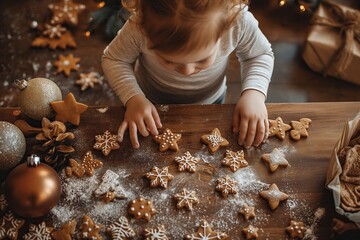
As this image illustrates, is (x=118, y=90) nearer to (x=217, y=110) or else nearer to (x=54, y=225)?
(x=217, y=110)

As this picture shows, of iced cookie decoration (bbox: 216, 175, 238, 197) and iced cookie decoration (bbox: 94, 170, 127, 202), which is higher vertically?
iced cookie decoration (bbox: 216, 175, 238, 197)

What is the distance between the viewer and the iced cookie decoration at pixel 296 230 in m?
0.78

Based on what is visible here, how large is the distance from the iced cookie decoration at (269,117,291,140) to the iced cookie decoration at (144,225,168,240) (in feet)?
1.19

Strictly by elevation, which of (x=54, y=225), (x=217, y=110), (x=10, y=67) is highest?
(x=217, y=110)

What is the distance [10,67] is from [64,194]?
3.54 ft

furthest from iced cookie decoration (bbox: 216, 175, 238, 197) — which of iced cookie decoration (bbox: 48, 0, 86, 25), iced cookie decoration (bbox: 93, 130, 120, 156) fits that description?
iced cookie decoration (bbox: 48, 0, 86, 25)

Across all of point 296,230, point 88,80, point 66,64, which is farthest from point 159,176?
point 66,64

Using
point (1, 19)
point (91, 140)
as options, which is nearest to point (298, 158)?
point (91, 140)

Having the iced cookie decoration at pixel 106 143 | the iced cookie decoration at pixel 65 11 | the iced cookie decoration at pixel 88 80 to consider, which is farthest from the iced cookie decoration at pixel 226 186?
the iced cookie decoration at pixel 65 11

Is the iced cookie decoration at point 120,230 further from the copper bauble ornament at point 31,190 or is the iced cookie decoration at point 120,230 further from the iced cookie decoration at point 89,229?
the copper bauble ornament at point 31,190

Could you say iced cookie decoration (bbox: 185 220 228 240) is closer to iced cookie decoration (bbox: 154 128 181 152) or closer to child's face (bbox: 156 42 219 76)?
iced cookie decoration (bbox: 154 128 181 152)

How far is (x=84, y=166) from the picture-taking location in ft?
2.81

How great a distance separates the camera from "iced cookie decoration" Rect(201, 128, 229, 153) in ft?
2.91

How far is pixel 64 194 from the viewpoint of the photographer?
32.4 inches
